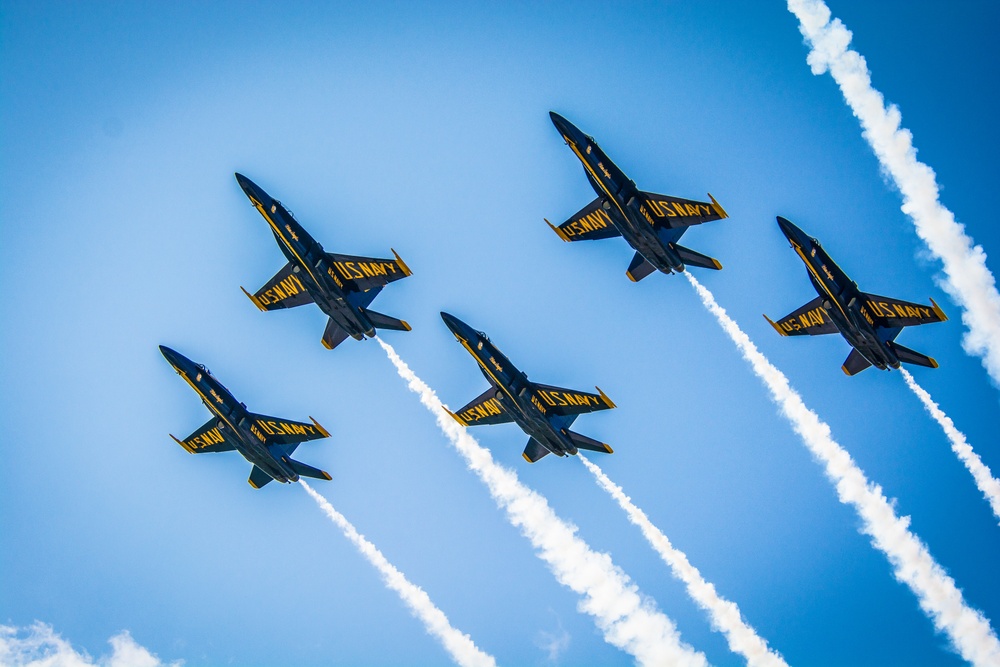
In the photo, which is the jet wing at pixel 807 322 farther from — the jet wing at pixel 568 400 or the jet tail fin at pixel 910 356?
the jet wing at pixel 568 400

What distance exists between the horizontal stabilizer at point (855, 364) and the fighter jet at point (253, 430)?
3165 cm

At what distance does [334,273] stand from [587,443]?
17.3m

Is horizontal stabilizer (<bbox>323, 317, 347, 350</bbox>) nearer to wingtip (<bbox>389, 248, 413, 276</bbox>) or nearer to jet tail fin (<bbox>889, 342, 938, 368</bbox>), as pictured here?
wingtip (<bbox>389, 248, 413, 276</bbox>)

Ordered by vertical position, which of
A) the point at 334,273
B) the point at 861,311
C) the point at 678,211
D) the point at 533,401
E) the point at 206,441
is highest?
the point at 861,311

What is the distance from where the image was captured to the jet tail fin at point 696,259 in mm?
62875

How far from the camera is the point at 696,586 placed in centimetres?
6881

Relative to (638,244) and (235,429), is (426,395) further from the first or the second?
(638,244)

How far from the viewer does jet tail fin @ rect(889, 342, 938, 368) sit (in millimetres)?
62909

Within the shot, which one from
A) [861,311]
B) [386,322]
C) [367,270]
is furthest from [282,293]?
[861,311]

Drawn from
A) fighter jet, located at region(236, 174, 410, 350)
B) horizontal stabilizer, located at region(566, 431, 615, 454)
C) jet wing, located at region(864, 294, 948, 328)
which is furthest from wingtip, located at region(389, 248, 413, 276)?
jet wing, located at region(864, 294, 948, 328)

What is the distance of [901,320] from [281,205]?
3587 centimetres

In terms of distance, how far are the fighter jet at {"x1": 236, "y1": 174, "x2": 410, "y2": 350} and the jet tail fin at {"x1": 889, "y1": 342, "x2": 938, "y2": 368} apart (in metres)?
28.3

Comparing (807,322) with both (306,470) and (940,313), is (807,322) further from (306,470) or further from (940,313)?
(306,470)

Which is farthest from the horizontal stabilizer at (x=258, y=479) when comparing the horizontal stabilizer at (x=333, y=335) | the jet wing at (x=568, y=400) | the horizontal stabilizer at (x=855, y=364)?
the horizontal stabilizer at (x=855, y=364)
